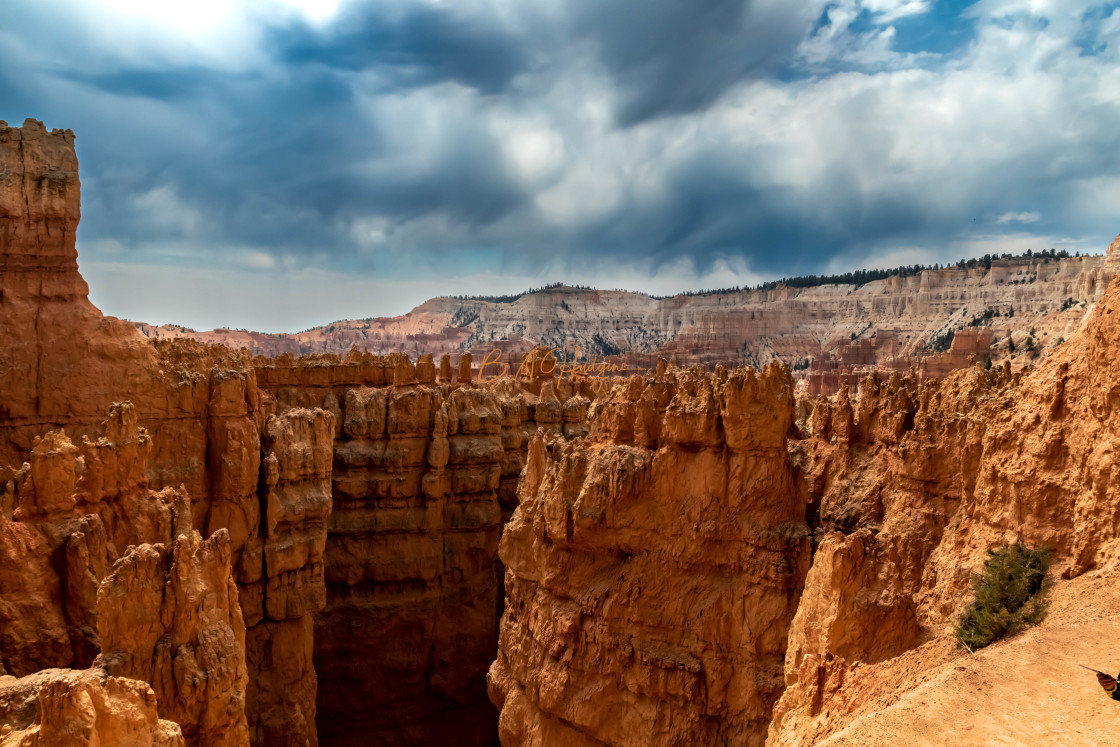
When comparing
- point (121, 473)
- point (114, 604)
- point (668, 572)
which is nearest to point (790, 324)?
point (668, 572)

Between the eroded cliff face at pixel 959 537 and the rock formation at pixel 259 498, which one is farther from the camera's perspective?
the rock formation at pixel 259 498

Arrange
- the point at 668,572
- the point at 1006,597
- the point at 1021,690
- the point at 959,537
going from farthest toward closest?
1. the point at 668,572
2. the point at 959,537
3. the point at 1006,597
4. the point at 1021,690

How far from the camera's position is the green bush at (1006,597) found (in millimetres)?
8891

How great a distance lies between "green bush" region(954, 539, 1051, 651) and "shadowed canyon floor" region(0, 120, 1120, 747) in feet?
0.61

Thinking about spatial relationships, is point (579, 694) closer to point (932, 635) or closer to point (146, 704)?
point (932, 635)

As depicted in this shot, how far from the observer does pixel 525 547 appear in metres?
17.4

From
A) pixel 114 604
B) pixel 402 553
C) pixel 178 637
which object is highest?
pixel 114 604

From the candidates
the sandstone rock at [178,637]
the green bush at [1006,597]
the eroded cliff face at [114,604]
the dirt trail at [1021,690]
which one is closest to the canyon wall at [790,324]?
the green bush at [1006,597]

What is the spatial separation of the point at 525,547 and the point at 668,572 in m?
3.51

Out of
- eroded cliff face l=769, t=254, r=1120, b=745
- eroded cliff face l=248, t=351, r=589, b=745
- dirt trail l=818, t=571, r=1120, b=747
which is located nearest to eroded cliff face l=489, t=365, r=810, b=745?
eroded cliff face l=769, t=254, r=1120, b=745

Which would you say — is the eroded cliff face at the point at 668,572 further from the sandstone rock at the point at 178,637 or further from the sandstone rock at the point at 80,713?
the sandstone rock at the point at 80,713

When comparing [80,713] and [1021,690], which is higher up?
[1021,690]

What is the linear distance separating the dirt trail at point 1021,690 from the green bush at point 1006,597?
17 centimetres

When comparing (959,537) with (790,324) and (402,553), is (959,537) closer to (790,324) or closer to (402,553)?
(402,553)
